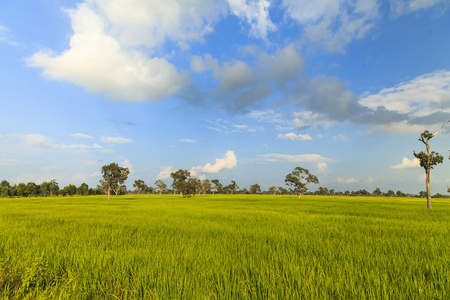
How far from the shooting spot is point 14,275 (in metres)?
3.46

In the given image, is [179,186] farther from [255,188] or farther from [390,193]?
[390,193]

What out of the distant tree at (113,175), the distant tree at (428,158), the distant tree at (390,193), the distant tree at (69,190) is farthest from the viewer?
→ the distant tree at (390,193)

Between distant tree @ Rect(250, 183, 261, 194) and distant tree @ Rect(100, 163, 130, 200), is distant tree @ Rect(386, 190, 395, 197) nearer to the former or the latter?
distant tree @ Rect(250, 183, 261, 194)

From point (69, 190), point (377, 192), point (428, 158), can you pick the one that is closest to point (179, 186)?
point (428, 158)

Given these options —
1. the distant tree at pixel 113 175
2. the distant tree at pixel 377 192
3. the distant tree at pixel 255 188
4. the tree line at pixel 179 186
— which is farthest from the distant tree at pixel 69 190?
the distant tree at pixel 377 192

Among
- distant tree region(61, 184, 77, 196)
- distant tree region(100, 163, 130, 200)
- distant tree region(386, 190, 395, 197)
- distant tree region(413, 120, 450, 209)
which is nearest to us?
distant tree region(413, 120, 450, 209)

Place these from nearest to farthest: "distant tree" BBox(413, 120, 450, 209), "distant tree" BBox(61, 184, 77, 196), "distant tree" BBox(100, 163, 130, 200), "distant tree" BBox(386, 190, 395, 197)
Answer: "distant tree" BBox(413, 120, 450, 209) → "distant tree" BBox(100, 163, 130, 200) → "distant tree" BBox(61, 184, 77, 196) → "distant tree" BBox(386, 190, 395, 197)

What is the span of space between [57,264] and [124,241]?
2236 mm

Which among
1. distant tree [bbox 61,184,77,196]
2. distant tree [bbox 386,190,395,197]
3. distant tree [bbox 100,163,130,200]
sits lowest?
distant tree [bbox 386,190,395,197]

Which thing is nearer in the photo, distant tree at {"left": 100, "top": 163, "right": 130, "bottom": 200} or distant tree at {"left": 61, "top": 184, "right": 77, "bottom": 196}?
distant tree at {"left": 100, "top": 163, "right": 130, "bottom": 200}

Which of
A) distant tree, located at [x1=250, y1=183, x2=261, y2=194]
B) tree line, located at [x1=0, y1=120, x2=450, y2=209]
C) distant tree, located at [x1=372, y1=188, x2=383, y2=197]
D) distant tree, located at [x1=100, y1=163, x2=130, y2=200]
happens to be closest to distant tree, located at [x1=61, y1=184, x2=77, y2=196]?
tree line, located at [x1=0, y1=120, x2=450, y2=209]

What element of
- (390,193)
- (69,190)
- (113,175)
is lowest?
(390,193)

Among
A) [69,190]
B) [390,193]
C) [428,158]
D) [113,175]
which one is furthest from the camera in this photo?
[390,193]

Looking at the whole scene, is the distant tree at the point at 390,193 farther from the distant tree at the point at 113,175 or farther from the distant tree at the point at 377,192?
the distant tree at the point at 113,175
